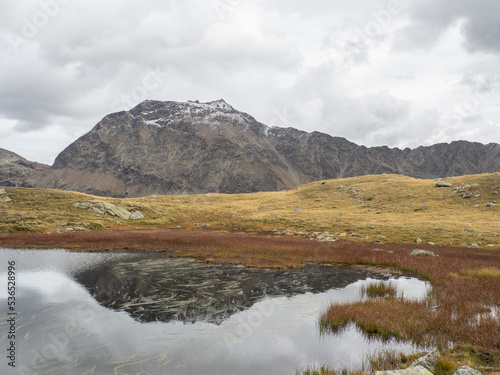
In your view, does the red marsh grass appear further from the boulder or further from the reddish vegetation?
the boulder

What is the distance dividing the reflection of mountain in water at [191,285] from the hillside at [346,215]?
920 inches

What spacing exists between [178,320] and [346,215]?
60.0 m

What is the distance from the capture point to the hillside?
44.0 metres

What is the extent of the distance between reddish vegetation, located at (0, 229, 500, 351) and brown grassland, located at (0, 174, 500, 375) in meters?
0.06

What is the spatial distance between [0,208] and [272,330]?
2444 inches

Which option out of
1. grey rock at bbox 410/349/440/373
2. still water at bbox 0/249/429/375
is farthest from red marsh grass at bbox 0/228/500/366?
grey rock at bbox 410/349/440/373

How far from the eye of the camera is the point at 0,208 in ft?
171


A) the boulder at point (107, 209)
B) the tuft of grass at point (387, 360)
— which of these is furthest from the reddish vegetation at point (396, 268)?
the boulder at point (107, 209)

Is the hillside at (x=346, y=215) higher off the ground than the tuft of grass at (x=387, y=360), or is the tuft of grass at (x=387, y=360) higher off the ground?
the hillside at (x=346, y=215)

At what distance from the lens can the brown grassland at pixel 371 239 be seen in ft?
36.1

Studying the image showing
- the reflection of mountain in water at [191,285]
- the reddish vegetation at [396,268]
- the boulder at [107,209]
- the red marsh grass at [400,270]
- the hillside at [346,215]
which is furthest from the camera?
the boulder at [107,209]

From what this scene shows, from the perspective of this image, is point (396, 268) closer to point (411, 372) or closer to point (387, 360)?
point (387, 360)

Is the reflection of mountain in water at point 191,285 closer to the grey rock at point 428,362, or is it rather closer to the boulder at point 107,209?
the grey rock at point 428,362

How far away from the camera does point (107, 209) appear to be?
62.8m
